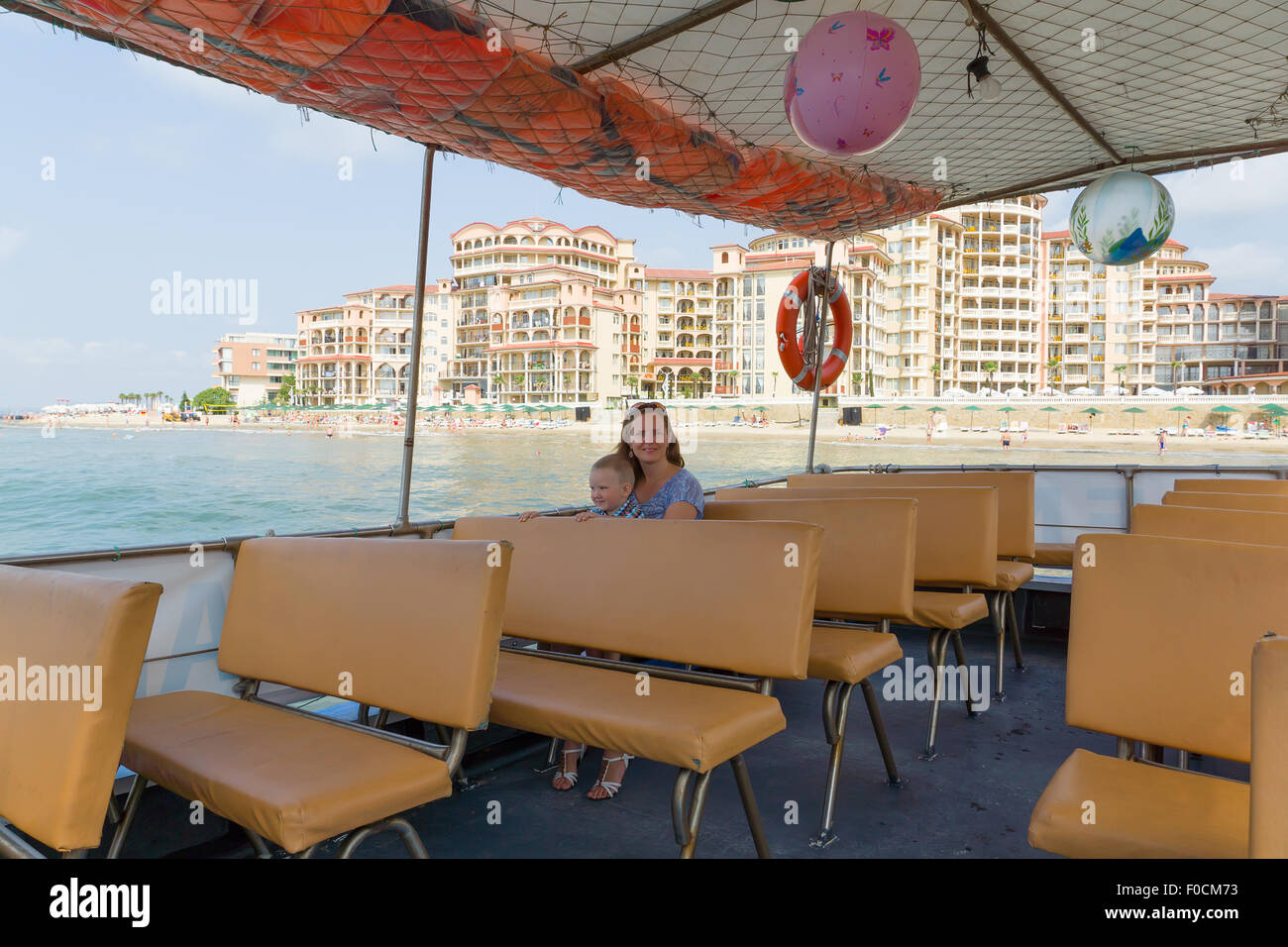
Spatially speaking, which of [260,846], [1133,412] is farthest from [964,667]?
[1133,412]

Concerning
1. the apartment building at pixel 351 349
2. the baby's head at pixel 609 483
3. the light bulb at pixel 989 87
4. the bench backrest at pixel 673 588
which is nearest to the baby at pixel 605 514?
the baby's head at pixel 609 483

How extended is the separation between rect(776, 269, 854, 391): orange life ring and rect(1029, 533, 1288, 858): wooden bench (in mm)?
4015

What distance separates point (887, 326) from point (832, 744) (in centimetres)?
6006

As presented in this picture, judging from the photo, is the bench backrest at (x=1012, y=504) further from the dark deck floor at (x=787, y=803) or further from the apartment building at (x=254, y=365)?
the apartment building at (x=254, y=365)

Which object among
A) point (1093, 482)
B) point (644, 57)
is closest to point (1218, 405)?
point (1093, 482)

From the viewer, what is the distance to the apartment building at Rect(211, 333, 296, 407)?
3425 centimetres

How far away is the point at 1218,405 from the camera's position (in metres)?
41.0

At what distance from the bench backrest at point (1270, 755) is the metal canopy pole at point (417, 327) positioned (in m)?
2.59

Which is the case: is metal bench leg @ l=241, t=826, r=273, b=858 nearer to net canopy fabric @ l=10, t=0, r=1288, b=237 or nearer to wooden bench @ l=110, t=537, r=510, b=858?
wooden bench @ l=110, t=537, r=510, b=858

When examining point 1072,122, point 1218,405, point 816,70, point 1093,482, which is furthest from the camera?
point 1218,405

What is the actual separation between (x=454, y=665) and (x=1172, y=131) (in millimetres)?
4165

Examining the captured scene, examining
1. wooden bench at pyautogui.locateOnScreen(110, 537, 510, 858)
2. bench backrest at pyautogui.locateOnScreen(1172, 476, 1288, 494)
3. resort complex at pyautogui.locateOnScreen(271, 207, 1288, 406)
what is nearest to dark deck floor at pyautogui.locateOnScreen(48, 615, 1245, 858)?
wooden bench at pyautogui.locateOnScreen(110, 537, 510, 858)

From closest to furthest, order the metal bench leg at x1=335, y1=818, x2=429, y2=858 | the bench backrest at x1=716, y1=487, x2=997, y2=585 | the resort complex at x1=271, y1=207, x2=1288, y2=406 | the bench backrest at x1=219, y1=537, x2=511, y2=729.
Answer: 1. the metal bench leg at x1=335, y1=818, x2=429, y2=858
2. the bench backrest at x1=219, y1=537, x2=511, y2=729
3. the bench backrest at x1=716, y1=487, x2=997, y2=585
4. the resort complex at x1=271, y1=207, x2=1288, y2=406
